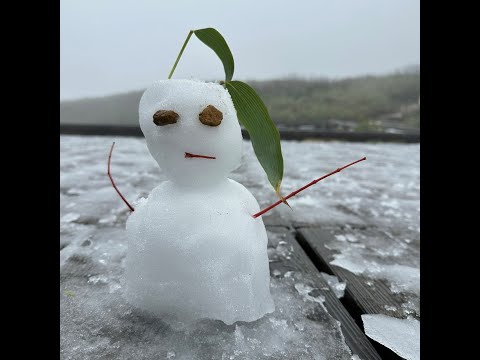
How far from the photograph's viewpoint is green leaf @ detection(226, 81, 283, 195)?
66 centimetres

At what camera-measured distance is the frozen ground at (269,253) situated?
1.97 ft

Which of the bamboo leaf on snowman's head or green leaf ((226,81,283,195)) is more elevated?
the bamboo leaf on snowman's head

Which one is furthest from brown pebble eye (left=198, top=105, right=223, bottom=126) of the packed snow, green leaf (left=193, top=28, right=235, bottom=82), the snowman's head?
the packed snow

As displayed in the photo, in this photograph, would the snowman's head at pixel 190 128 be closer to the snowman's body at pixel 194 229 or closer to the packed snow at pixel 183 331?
the snowman's body at pixel 194 229

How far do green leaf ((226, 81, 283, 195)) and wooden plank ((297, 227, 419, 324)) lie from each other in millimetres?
312

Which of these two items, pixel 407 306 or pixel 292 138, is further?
pixel 292 138

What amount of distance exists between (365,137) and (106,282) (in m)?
3.78

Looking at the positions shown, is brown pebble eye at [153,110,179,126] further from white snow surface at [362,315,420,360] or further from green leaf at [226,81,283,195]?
white snow surface at [362,315,420,360]

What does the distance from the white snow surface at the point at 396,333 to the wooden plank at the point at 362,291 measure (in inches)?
0.8

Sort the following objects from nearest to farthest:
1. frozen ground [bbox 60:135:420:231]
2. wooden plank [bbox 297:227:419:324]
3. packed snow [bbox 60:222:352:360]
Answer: packed snow [bbox 60:222:352:360]
wooden plank [bbox 297:227:419:324]
frozen ground [bbox 60:135:420:231]

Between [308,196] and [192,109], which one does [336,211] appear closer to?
[308,196]

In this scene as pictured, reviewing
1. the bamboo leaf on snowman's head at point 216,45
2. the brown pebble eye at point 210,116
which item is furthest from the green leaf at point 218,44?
the brown pebble eye at point 210,116

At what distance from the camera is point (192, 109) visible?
2.06 ft

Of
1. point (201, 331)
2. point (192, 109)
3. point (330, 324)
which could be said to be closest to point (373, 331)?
point (330, 324)
